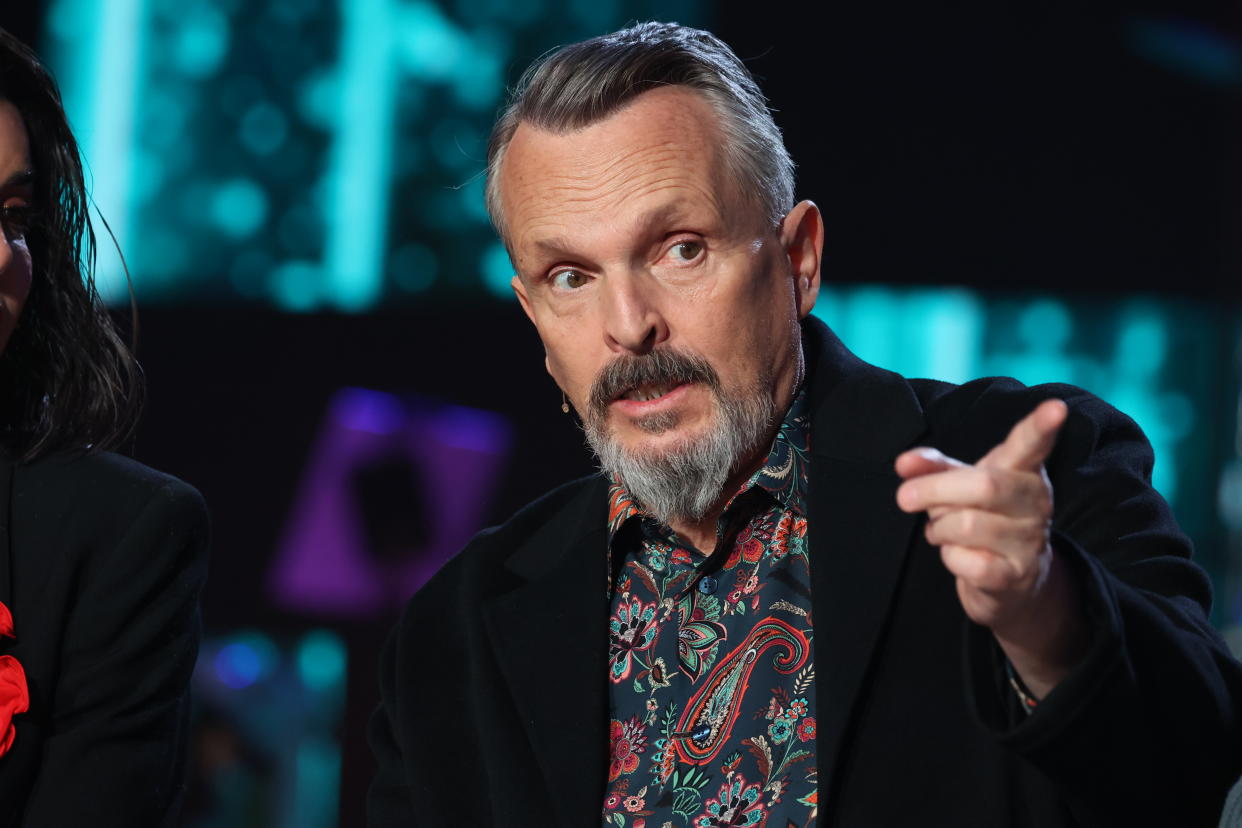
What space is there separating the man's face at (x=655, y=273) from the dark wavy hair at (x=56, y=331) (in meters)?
0.62

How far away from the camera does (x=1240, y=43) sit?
3.26 metres

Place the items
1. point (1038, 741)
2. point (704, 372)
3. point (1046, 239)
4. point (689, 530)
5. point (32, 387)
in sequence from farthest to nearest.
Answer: point (1046, 239) → point (32, 387) → point (689, 530) → point (704, 372) → point (1038, 741)

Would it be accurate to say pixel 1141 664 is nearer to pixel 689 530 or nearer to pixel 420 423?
pixel 689 530

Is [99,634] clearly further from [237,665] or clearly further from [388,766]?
[237,665]

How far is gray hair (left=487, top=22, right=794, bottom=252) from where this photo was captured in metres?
1.63

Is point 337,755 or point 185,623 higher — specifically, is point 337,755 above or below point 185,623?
below

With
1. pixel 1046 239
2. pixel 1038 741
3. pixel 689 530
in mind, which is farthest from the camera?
pixel 1046 239

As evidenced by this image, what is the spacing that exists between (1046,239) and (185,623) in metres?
2.22

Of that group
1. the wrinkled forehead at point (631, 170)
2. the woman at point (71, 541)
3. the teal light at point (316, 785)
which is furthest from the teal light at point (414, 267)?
the wrinkled forehead at point (631, 170)

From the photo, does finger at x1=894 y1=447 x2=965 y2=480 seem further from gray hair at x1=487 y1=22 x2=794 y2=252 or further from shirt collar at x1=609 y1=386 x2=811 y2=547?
gray hair at x1=487 y1=22 x2=794 y2=252

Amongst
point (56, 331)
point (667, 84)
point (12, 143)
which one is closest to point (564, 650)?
point (667, 84)

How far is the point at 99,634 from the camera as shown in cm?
166

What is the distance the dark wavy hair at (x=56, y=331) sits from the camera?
179 cm

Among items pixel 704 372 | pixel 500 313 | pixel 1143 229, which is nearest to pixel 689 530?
pixel 704 372
